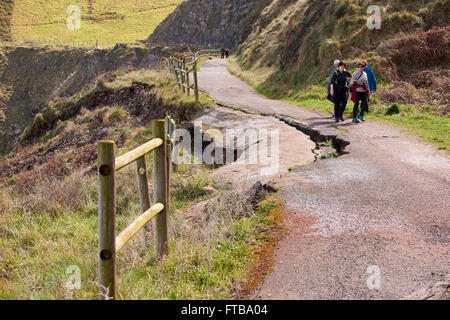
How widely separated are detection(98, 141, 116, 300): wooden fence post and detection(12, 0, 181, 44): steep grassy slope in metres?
69.5

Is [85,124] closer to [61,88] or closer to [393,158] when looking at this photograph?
[393,158]

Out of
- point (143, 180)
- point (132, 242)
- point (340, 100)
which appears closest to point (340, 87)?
point (340, 100)

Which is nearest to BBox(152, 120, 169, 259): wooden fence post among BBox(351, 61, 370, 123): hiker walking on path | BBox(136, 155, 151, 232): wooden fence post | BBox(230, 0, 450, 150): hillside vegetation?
BBox(136, 155, 151, 232): wooden fence post

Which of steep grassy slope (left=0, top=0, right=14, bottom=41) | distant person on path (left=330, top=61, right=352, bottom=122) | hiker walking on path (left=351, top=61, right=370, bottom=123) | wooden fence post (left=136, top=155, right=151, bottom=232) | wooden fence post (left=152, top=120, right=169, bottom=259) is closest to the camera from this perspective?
wooden fence post (left=136, top=155, right=151, bottom=232)

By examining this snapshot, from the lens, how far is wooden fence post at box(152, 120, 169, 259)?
432 cm

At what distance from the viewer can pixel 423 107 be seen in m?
13.0

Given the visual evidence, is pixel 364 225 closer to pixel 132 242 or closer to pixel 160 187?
pixel 160 187

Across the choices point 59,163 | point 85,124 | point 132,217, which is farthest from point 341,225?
point 85,124

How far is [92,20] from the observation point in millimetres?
81750

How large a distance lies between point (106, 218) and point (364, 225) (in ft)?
10.7

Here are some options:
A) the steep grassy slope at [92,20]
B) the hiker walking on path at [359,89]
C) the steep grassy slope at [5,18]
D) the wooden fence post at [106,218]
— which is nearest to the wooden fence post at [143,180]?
the wooden fence post at [106,218]

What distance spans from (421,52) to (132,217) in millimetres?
14261

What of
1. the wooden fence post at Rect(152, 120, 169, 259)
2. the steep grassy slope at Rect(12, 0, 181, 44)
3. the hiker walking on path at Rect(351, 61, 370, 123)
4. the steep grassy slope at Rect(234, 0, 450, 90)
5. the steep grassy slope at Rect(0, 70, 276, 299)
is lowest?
the steep grassy slope at Rect(0, 70, 276, 299)

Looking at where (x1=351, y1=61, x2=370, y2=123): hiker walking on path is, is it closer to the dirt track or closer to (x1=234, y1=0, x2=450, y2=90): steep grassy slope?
the dirt track
